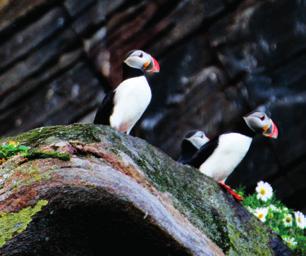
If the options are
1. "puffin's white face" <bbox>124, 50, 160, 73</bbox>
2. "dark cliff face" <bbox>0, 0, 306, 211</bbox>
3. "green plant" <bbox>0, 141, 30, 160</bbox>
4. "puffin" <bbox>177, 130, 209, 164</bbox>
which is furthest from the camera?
"dark cliff face" <bbox>0, 0, 306, 211</bbox>

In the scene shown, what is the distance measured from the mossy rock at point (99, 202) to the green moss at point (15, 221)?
0.04 feet

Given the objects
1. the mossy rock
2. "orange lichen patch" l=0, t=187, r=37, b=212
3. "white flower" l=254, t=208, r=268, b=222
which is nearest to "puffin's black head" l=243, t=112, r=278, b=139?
"white flower" l=254, t=208, r=268, b=222

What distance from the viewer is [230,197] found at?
5426 millimetres

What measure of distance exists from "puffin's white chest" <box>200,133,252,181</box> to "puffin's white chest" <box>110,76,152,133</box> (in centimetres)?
76

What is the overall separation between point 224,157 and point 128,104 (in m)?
0.96

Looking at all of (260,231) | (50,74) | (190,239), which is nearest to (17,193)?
(190,239)

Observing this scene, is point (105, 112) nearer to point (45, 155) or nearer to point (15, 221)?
point (45, 155)

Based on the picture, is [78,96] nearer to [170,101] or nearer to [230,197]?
[170,101]

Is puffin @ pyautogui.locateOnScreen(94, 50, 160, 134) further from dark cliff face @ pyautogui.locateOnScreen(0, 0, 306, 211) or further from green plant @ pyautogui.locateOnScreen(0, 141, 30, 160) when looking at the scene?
green plant @ pyautogui.locateOnScreen(0, 141, 30, 160)

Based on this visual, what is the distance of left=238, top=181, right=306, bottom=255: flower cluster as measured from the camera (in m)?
7.65

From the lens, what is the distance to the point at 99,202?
3447 mm

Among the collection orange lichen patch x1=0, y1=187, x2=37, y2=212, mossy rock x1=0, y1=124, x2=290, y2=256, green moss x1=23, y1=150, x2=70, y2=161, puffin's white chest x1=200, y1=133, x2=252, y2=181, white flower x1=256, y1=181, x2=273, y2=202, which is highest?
green moss x1=23, y1=150, x2=70, y2=161

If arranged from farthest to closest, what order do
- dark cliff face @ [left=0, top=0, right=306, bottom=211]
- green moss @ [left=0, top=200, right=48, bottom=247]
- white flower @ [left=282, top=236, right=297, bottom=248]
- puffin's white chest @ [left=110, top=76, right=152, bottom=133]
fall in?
1. dark cliff face @ [left=0, top=0, right=306, bottom=211]
2. white flower @ [left=282, top=236, right=297, bottom=248]
3. puffin's white chest @ [left=110, top=76, right=152, bottom=133]
4. green moss @ [left=0, top=200, right=48, bottom=247]

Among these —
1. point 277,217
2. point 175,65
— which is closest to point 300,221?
point 277,217
